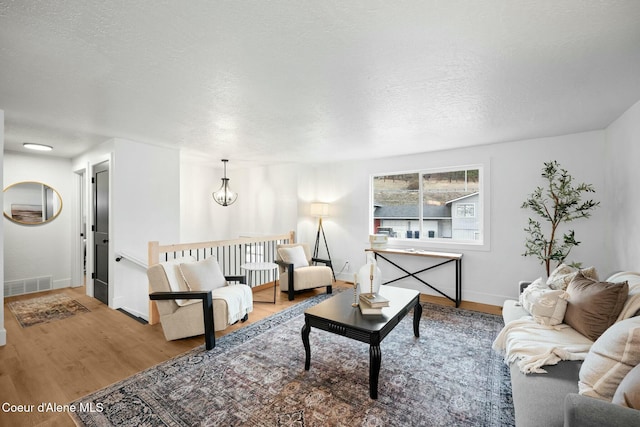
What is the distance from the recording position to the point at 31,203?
4.75m

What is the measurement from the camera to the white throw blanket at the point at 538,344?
1650 millimetres

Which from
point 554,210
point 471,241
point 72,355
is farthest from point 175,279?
point 554,210

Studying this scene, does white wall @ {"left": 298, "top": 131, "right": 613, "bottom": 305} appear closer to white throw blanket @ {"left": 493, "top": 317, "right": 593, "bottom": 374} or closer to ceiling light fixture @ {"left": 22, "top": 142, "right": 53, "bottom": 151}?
white throw blanket @ {"left": 493, "top": 317, "right": 593, "bottom": 374}

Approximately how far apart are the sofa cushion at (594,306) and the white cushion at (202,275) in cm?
327

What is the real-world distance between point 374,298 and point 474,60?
1966 millimetres

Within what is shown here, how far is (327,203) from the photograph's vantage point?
18.2 ft

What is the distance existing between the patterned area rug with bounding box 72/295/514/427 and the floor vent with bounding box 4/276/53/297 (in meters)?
4.15

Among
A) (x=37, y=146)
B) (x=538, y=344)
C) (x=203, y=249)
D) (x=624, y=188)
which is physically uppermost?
(x=37, y=146)

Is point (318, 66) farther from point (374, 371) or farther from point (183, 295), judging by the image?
point (183, 295)

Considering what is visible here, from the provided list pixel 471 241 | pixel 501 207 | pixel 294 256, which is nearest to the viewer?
pixel 501 207

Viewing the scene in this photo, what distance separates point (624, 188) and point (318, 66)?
338 cm

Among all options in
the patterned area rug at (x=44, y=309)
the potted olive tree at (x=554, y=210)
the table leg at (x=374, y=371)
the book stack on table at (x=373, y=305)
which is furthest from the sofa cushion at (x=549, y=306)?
the patterned area rug at (x=44, y=309)

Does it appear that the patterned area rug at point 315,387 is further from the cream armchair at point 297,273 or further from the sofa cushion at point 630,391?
the cream armchair at point 297,273

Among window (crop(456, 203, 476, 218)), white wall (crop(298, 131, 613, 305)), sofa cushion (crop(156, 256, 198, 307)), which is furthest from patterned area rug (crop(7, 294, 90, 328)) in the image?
window (crop(456, 203, 476, 218))
